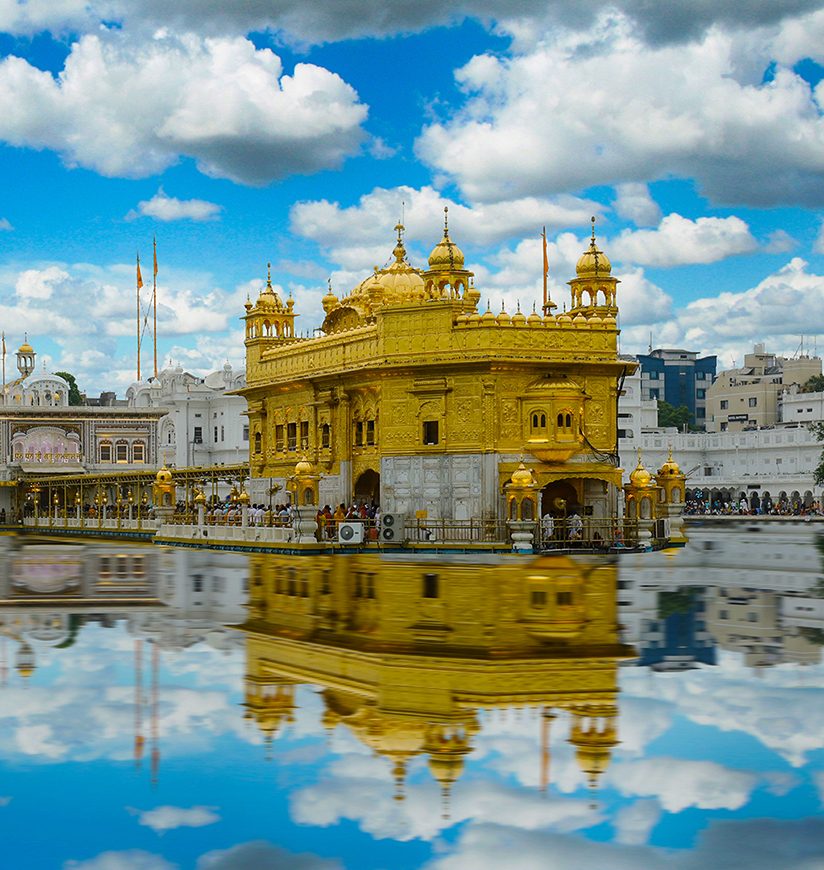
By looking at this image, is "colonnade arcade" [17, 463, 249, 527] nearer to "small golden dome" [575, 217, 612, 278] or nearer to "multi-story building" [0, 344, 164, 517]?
"multi-story building" [0, 344, 164, 517]

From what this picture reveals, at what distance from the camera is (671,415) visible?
124m

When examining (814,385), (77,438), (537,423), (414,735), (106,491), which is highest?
(814,385)

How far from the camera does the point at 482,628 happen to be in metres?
16.9

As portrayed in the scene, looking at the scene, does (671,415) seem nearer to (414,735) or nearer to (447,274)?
(447,274)

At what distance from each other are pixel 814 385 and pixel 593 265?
72751 millimetres

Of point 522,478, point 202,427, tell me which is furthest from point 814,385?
point 522,478

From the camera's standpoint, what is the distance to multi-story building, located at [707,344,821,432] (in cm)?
11331

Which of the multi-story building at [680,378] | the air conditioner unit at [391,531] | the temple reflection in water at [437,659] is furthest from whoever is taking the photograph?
the multi-story building at [680,378]

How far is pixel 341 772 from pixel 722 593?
14.8 metres

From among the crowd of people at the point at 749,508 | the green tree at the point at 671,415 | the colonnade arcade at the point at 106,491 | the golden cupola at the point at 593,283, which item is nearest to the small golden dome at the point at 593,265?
the golden cupola at the point at 593,283

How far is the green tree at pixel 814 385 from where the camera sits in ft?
355

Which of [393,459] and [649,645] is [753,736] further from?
[393,459]

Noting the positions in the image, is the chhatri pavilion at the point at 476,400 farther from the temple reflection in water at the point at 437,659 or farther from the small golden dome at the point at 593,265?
the temple reflection in water at the point at 437,659

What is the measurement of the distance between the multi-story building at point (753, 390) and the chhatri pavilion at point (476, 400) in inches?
2851
